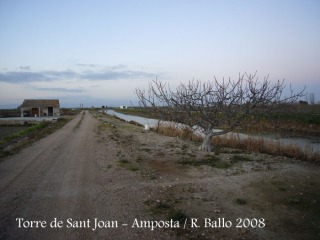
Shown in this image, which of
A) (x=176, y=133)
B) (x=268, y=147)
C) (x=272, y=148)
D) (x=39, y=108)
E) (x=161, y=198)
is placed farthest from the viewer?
(x=39, y=108)

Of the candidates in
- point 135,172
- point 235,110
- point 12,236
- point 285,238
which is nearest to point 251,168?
point 235,110

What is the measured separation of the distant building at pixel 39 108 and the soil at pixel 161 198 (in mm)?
52860

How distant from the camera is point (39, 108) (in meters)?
60.7

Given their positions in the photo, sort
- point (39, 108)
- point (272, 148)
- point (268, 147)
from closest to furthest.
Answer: point (272, 148) → point (268, 147) → point (39, 108)

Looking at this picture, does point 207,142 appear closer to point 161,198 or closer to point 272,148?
point 272,148

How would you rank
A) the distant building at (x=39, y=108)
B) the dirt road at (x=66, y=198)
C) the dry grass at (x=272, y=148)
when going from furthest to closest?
the distant building at (x=39, y=108)
the dry grass at (x=272, y=148)
the dirt road at (x=66, y=198)

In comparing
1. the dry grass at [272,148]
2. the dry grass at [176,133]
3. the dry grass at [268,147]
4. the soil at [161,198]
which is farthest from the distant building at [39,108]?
the soil at [161,198]

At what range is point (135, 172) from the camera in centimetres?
1014

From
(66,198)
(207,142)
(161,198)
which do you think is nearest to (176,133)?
(207,142)

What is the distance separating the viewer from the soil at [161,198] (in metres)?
5.64

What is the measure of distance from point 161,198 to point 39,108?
59.1 meters

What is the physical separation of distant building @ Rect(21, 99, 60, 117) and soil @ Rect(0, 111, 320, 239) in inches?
2081

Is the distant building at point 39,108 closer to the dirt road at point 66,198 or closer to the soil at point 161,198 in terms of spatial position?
the dirt road at point 66,198

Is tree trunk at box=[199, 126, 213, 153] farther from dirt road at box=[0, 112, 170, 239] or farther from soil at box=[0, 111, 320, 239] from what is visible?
dirt road at box=[0, 112, 170, 239]
